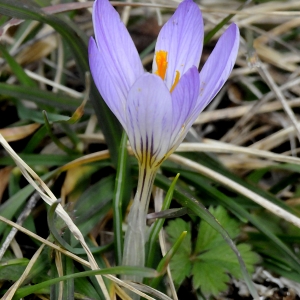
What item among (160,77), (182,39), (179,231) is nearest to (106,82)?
(160,77)

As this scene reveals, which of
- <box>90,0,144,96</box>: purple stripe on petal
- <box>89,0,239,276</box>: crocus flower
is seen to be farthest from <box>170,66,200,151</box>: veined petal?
<box>90,0,144,96</box>: purple stripe on petal

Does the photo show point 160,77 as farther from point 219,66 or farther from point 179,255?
point 179,255

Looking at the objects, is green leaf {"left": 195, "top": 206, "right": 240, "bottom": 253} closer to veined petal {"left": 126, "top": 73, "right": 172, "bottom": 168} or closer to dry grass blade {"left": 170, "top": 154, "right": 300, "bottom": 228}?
dry grass blade {"left": 170, "top": 154, "right": 300, "bottom": 228}

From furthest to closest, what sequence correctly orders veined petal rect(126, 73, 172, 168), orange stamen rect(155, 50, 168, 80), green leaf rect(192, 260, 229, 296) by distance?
green leaf rect(192, 260, 229, 296) → orange stamen rect(155, 50, 168, 80) → veined petal rect(126, 73, 172, 168)

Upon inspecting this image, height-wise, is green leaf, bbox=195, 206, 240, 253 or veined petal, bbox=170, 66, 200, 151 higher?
veined petal, bbox=170, 66, 200, 151

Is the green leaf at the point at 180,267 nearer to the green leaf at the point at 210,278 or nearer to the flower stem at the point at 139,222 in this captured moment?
the green leaf at the point at 210,278

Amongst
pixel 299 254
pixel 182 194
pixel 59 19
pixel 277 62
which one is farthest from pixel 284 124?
pixel 59 19

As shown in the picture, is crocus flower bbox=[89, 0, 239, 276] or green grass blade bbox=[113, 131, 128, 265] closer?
crocus flower bbox=[89, 0, 239, 276]
